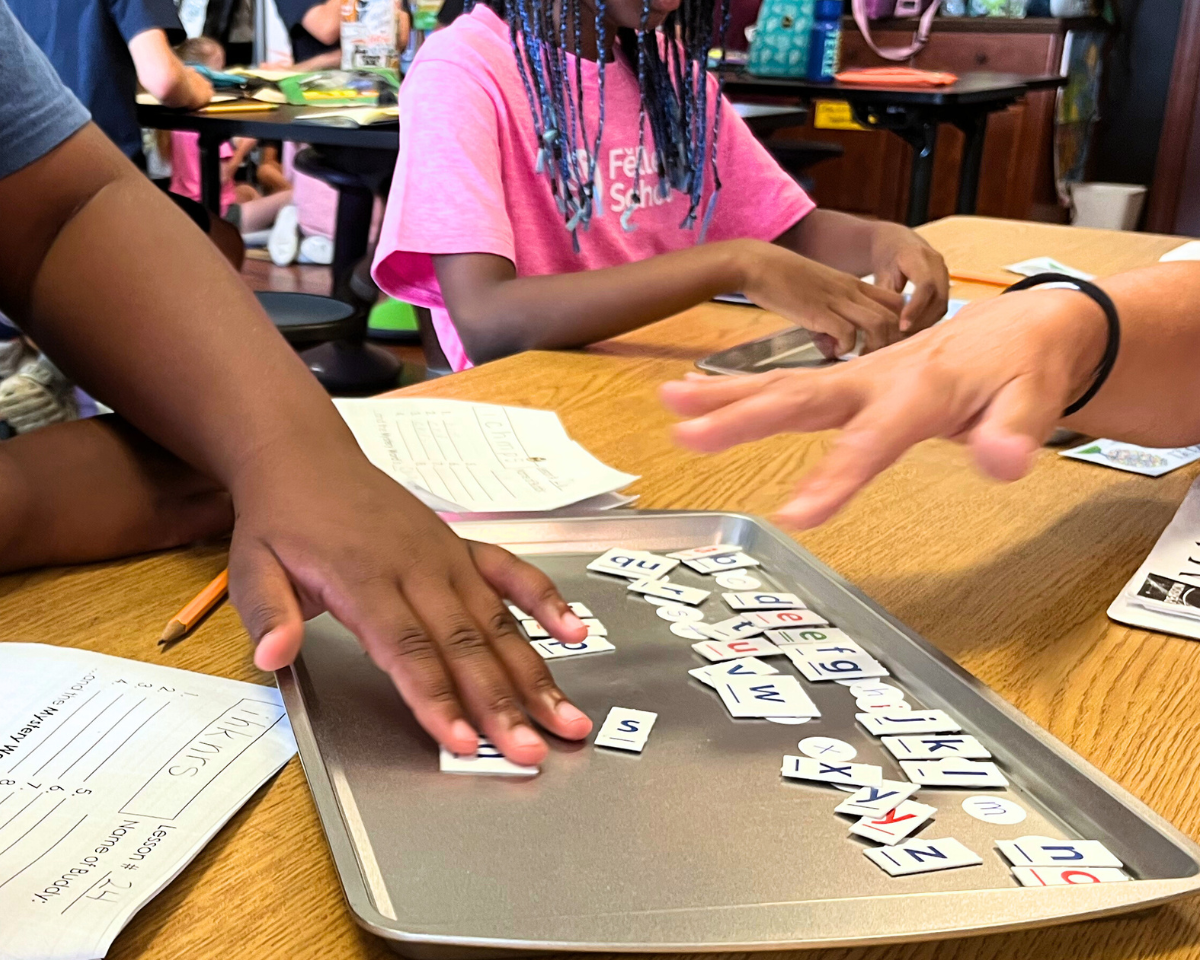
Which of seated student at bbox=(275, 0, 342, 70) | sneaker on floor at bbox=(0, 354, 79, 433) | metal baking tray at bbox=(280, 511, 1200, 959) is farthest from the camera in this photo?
seated student at bbox=(275, 0, 342, 70)

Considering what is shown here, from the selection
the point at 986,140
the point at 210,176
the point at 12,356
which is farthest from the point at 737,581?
the point at 986,140

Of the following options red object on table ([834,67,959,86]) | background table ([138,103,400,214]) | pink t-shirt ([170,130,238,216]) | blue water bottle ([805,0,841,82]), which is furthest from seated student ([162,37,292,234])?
red object on table ([834,67,959,86])

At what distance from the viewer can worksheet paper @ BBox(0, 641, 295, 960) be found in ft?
1.19

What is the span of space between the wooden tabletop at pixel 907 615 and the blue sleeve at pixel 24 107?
245 mm

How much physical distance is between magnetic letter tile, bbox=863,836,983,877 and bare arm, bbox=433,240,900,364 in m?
0.73

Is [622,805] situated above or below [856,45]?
below

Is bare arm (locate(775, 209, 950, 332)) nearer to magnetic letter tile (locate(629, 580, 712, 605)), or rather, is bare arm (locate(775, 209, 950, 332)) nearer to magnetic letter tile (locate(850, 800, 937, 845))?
magnetic letter tile (locate(629, 580, 712, 605))

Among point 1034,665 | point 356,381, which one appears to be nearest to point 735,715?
point 1034,665

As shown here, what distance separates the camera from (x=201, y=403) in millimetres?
625

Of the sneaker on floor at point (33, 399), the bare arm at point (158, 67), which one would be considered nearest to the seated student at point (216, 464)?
the sneaker on floor at point (33, 399)

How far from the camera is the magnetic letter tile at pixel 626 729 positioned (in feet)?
1.50

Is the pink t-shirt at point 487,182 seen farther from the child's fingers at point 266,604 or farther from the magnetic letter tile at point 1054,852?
the magnetic letter tile at point 1054,852

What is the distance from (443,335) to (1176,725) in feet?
3.31

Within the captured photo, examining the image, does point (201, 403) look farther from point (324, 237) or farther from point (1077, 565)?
point (324, 237)
